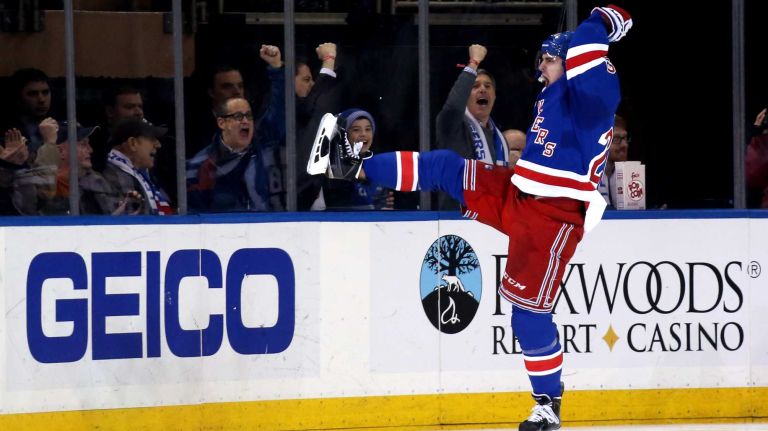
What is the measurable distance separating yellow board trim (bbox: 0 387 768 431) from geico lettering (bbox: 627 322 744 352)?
0.19 metres

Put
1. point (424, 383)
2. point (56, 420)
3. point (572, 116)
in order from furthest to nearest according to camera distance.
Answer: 1. point (424, 383)
2. point (56, 420)
3. point (572, 116)

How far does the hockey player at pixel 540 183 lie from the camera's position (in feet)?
18.1

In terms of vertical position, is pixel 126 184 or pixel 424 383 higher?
pixel 126 184

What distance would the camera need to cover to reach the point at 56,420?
600 centimetres

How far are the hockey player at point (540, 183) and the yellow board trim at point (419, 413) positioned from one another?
0.82 meters

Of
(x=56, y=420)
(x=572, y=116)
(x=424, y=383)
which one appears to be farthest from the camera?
(x=424, y=383)

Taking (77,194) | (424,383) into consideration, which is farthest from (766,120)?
(77,194)

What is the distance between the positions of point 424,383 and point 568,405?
66cm

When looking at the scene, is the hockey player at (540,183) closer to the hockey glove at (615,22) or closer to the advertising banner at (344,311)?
the hockey glove at (615,22)

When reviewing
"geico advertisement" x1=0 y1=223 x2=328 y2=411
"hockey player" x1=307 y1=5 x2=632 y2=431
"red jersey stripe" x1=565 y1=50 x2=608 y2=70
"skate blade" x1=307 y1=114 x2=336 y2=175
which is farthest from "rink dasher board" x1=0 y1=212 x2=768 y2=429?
"red jersey stripe" x1=565 y1=50 x2=608 y2=70

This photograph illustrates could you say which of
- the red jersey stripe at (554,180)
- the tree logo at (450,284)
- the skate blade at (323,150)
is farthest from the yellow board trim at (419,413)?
the red jersey stripe at (554,180)

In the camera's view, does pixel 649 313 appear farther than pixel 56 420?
Yes

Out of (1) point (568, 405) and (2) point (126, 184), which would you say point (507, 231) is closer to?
(1) point (568, 405)

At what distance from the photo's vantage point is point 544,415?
5.54 metres
